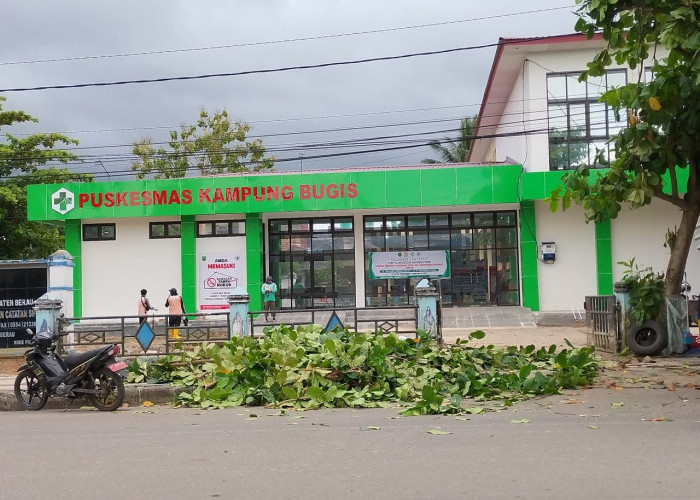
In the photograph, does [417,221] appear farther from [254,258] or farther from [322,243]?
[254,258]

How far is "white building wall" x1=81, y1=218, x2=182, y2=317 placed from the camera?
26141 millimetres

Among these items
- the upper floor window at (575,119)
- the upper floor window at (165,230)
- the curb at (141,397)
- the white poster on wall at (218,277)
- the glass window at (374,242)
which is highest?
the upper floor window at (575,119)

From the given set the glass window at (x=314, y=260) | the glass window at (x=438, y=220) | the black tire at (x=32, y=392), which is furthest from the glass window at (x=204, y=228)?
the black tire at (x=32, y=392)

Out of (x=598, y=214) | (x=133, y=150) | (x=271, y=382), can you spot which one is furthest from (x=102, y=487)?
(x=133, y=150)

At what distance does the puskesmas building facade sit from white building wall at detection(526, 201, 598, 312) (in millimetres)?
46

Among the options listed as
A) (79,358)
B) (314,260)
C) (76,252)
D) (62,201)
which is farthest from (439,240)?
(79,358)

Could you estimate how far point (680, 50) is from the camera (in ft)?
30.5

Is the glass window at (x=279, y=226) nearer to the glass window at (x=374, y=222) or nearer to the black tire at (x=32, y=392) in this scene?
the glass window at (x=374, y=222)

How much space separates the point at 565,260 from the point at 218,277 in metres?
11.9

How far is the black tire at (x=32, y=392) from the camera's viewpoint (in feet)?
33.1

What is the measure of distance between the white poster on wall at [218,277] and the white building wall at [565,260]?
10.3m

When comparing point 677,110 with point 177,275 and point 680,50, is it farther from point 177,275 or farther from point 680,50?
point 177,275

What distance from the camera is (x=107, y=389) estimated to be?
31.9ft

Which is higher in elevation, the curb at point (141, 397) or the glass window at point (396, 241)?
the glass window at point (396, 241)
